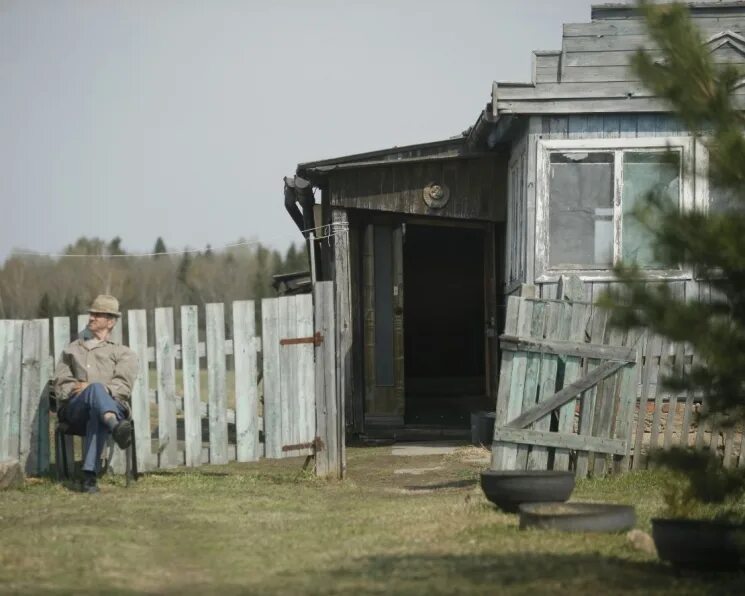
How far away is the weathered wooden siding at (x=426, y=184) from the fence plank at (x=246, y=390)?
4.85 metres

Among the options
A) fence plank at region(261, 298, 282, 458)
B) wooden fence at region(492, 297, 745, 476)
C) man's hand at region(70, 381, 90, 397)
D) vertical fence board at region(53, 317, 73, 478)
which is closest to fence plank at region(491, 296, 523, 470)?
wooden fence at region(492, 297, 745, 476)

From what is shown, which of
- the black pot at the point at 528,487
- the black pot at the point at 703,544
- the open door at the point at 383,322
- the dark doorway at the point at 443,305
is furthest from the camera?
→ the dark doorway at the point at 443,305

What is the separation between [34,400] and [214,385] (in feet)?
5.03

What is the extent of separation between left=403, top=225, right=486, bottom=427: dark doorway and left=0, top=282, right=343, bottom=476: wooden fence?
9.92m

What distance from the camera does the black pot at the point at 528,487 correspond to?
8.82 meters

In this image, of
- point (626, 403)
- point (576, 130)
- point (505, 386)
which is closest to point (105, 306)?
point (505, 386)

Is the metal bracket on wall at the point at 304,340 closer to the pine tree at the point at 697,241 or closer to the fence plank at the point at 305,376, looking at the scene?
the fence plank at the point at 305,376

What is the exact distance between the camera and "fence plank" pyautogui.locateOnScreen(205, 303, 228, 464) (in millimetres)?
11797

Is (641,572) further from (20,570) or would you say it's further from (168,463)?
(168,463)

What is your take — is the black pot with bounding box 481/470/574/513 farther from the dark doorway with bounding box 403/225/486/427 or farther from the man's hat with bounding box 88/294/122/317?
the dark doorway with bounding box 403/225/486/427

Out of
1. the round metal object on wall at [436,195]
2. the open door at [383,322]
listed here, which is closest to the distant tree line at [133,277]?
the open door at [383,322]

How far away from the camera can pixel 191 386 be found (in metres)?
11.9

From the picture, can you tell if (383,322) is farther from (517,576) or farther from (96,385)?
(517,576)

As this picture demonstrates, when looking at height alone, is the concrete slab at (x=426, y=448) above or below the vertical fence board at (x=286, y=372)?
below
